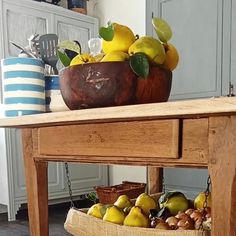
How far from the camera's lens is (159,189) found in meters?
1.36

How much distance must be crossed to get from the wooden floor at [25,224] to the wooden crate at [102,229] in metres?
1.45

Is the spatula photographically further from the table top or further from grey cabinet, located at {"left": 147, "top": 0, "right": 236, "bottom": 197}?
grey cabinet, located at {"left": 147, "top": 0, "right": 236, "bottom": 197}

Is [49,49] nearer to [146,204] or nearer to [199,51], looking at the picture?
[146,204]

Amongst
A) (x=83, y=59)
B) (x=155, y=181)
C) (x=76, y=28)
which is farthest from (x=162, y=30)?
(x=76, y=28)

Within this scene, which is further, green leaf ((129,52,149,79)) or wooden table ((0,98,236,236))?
green leaf ((129,52,149,79))

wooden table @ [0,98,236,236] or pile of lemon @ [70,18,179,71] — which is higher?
pile of lemon @ [70,18,179,71]

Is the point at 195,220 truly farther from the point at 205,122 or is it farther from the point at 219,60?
the point at 219,60

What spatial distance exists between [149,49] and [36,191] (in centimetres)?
51

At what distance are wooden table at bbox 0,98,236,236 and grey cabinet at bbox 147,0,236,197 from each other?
1.70 m

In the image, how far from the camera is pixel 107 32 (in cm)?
68

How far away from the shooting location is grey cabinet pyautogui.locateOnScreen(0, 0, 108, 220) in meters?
2.66

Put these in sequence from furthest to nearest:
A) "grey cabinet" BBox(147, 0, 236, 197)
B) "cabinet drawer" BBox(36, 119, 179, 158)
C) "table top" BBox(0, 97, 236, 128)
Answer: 1. "grey cabinet" BBox(147, 0, 236, 197)
2. "cabinet drawer" BBox(36, 119, 179, 158)
3. "table top" BBox(0, 97, 236, 128)

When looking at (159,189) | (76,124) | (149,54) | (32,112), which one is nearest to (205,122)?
(149,54)

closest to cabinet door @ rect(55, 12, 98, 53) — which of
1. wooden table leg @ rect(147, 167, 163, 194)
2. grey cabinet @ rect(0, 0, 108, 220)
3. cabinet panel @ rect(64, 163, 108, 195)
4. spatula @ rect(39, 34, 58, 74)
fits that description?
grey cabinet @ rect(0, 0, 108, 220)
